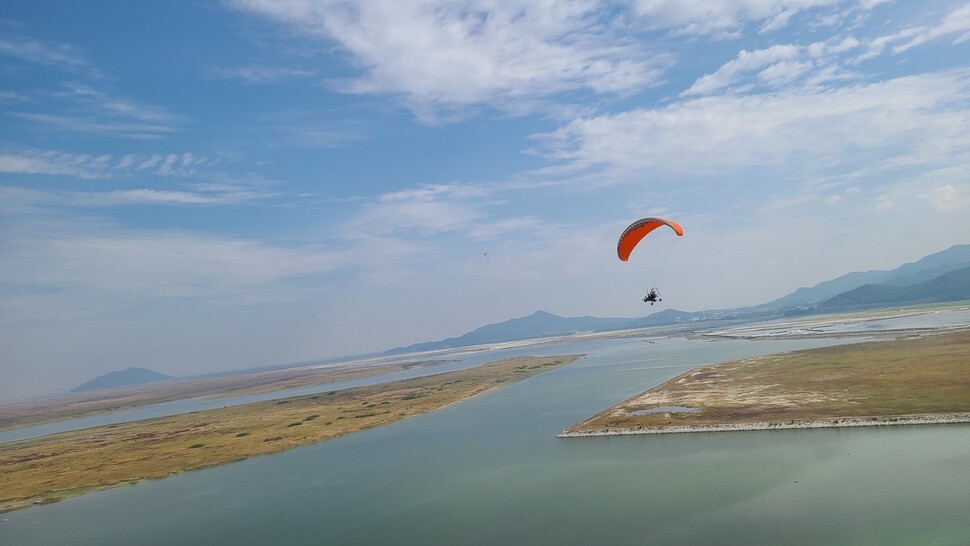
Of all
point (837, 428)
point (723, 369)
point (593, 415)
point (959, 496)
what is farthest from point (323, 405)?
point (959, 496)

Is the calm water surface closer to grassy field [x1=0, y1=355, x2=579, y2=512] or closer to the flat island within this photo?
the flat island

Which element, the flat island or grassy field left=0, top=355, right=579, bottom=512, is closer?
the flat island

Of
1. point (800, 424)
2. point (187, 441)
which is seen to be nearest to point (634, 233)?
point (800, 424)

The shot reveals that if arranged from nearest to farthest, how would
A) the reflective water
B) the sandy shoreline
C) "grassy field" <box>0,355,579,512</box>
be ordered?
the sandy shoreline < the reflective water < "grassy field" <box>0,355,579,512</box>

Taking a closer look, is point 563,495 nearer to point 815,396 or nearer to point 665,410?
point 665,410

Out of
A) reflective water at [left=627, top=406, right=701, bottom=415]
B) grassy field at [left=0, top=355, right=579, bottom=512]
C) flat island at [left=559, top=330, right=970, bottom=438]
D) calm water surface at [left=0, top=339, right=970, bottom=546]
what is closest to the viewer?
calm water surface at [left=0, top=339, right=970, bottom=546]

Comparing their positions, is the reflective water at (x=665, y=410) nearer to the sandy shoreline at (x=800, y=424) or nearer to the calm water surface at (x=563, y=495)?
the sandy shoreline at (x=800, y=424)

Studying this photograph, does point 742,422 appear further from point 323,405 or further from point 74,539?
point 323,405

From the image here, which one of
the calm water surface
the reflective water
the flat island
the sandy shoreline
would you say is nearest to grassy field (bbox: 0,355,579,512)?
the calm water surface
